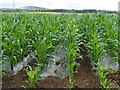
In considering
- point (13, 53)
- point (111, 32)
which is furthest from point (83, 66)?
point (13, 53)

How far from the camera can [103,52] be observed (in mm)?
4633

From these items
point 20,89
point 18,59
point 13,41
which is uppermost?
point 13,41

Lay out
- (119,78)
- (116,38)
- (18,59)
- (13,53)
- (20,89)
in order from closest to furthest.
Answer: (20,89) → (119,78) → (13,53) → (18,59) → (116,38)

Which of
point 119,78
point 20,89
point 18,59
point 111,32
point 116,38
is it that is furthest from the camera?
point 111,32

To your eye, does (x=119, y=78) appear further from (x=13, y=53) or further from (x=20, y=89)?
(x=13, y=53)

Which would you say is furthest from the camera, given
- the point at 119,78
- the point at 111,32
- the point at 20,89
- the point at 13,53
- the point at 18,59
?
the point at 111,32

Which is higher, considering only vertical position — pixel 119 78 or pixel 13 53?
pixel 13 53

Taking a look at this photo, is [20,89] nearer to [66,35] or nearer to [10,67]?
[10,67]

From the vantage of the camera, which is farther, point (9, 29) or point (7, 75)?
point (9, 29)

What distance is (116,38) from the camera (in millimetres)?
4688

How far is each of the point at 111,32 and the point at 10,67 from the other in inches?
117

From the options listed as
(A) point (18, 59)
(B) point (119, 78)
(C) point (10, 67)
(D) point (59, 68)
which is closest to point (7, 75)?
(C) point (10, 67)

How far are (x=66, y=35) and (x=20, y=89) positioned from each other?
213 centimetres

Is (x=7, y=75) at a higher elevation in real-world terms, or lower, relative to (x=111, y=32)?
lower
